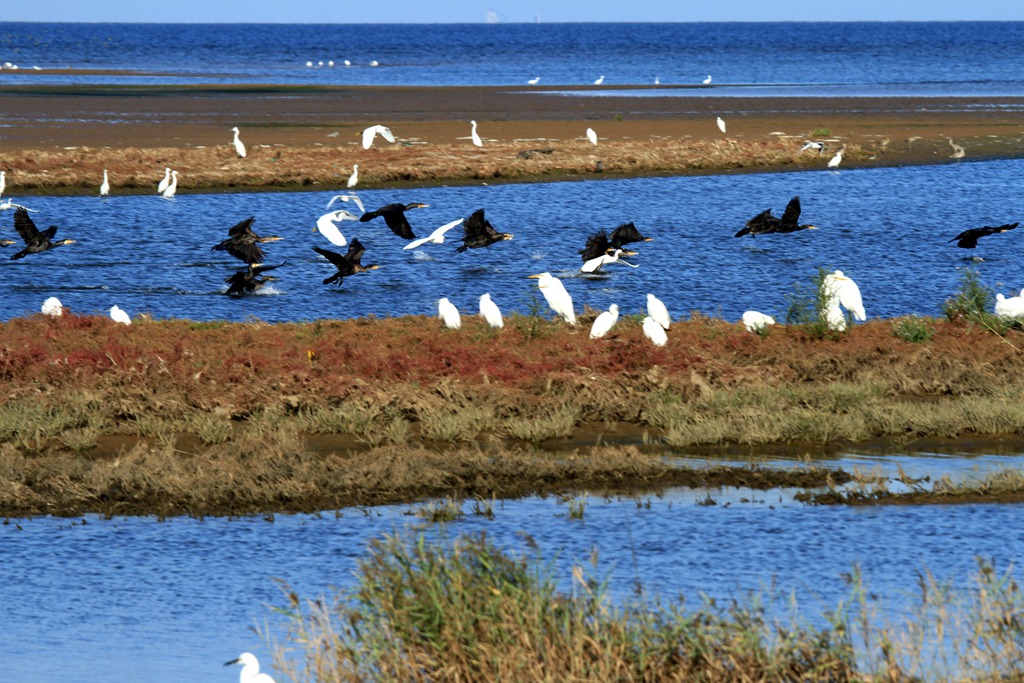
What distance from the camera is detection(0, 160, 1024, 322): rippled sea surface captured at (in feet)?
64.1

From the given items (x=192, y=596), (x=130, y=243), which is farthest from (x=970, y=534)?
(x=130, y=243)

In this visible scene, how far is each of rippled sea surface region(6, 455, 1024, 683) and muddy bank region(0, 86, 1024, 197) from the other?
23.2m

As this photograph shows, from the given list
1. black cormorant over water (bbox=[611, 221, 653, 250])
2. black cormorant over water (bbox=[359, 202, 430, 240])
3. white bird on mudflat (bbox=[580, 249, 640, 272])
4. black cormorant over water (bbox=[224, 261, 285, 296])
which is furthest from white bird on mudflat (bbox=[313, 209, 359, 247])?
black cormorant over water (bbox=[611, 221, 653, 250])

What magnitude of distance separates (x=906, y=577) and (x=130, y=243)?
18.5m

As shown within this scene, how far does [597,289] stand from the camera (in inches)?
811

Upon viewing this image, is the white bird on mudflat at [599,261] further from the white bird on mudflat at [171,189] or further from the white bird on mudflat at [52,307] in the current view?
the white bird on mudflat at [171,189]

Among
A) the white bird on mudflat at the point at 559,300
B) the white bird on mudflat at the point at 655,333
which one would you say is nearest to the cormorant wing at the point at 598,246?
the white bird on mudflat at the point at 559,300

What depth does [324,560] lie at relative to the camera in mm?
9305

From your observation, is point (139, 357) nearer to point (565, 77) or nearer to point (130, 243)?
point (130, 243)

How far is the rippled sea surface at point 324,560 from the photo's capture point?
8.09 meters

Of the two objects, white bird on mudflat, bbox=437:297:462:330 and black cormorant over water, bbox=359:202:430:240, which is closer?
white bird on mudflat, bbox=437:297:462:330

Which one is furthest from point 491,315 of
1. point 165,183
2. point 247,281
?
point 165,183

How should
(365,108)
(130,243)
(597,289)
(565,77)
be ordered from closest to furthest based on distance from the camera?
1. (597,289)
2. (130,243)
3. (365,108)
4. (565,77)

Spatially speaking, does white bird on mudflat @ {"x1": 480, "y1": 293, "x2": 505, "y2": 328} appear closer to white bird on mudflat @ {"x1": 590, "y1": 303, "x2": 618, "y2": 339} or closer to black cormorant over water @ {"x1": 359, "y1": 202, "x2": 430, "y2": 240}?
white bird on mudflat @ {"x1": 590, "y1": 303, "x2": 618, "y2": 339}
